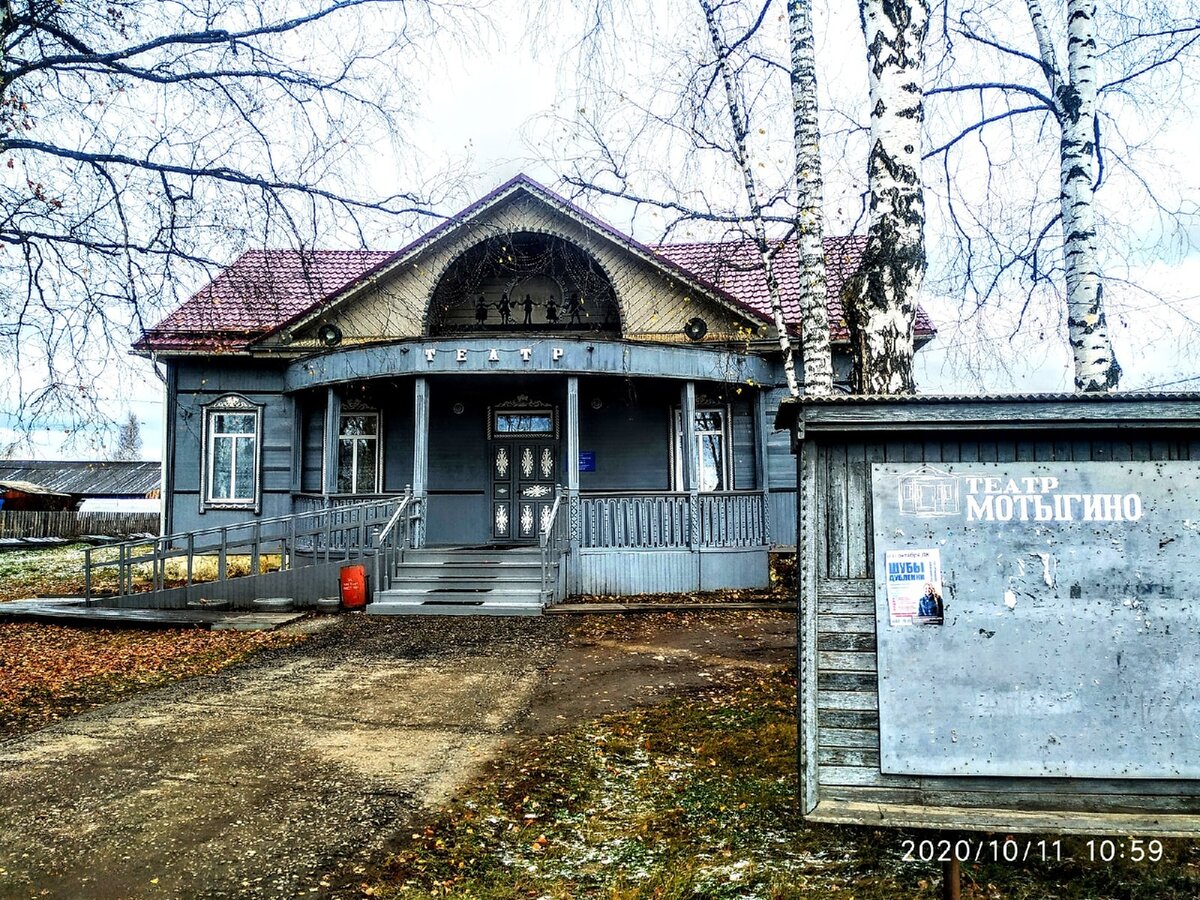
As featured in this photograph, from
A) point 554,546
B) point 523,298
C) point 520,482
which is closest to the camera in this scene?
point 554,546

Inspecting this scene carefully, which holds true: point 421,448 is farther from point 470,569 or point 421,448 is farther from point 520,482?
point 520,482

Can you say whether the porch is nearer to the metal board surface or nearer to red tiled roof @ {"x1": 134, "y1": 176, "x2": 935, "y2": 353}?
red tiled roof @ {"x1": 134, "y1": 176, "x2": 935, "y2": 353}

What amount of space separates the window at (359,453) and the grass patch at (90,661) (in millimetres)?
5523

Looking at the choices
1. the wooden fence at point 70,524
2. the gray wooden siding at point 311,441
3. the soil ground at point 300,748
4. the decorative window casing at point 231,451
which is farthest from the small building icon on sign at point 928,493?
the wooden fence at point 70,524

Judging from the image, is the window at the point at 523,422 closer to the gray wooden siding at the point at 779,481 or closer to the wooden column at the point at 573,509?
the wooden column at the point at 573,509

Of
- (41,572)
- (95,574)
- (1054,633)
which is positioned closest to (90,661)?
(1054,633)

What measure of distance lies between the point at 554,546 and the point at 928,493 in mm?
9666

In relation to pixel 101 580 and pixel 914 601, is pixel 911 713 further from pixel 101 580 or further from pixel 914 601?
pixel 101 580

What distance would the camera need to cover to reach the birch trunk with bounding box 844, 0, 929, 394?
5746 mm

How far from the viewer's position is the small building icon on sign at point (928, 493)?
378 centimetres

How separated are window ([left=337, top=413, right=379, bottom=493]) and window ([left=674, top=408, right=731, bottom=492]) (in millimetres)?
6219

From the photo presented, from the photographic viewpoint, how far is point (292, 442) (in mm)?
16719

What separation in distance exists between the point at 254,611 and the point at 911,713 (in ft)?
37.3

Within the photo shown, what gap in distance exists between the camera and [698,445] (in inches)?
629
